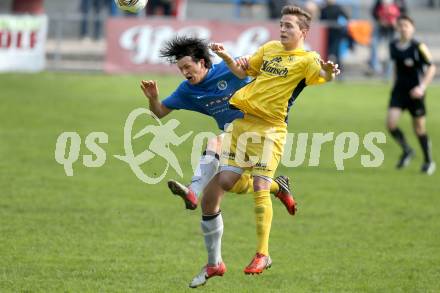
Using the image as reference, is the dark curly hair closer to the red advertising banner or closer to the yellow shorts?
the yellow shorts

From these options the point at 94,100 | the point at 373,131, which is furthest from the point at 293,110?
the point at 94,100

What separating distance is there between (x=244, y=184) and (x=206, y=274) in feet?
3.00

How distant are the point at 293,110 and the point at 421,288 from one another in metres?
13.3

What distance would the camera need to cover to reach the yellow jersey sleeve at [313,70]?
9.19 meters

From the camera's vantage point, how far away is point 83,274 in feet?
33.1

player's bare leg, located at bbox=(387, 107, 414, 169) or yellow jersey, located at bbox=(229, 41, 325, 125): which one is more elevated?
yellow jersey, located at bbox=(229, 41, 325, 125)

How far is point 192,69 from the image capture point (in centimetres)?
966

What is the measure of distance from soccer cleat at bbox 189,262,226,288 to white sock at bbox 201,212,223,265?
5 centimetres

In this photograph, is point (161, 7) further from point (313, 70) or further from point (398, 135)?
point (313, 70)

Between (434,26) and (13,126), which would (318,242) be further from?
(434,26)

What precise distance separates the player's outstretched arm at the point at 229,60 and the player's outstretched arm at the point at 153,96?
72 cm

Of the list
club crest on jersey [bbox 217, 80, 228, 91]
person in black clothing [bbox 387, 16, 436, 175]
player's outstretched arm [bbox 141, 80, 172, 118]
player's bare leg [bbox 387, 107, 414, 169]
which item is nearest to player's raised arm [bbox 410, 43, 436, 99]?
person in black clothing [bbox 387, 16, 436, 175]

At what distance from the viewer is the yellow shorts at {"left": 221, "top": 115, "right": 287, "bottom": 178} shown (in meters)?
9.35

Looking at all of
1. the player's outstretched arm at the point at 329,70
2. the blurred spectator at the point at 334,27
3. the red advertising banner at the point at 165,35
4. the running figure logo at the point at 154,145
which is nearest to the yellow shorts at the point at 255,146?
the player's outstretched arm at the point at 329,70
